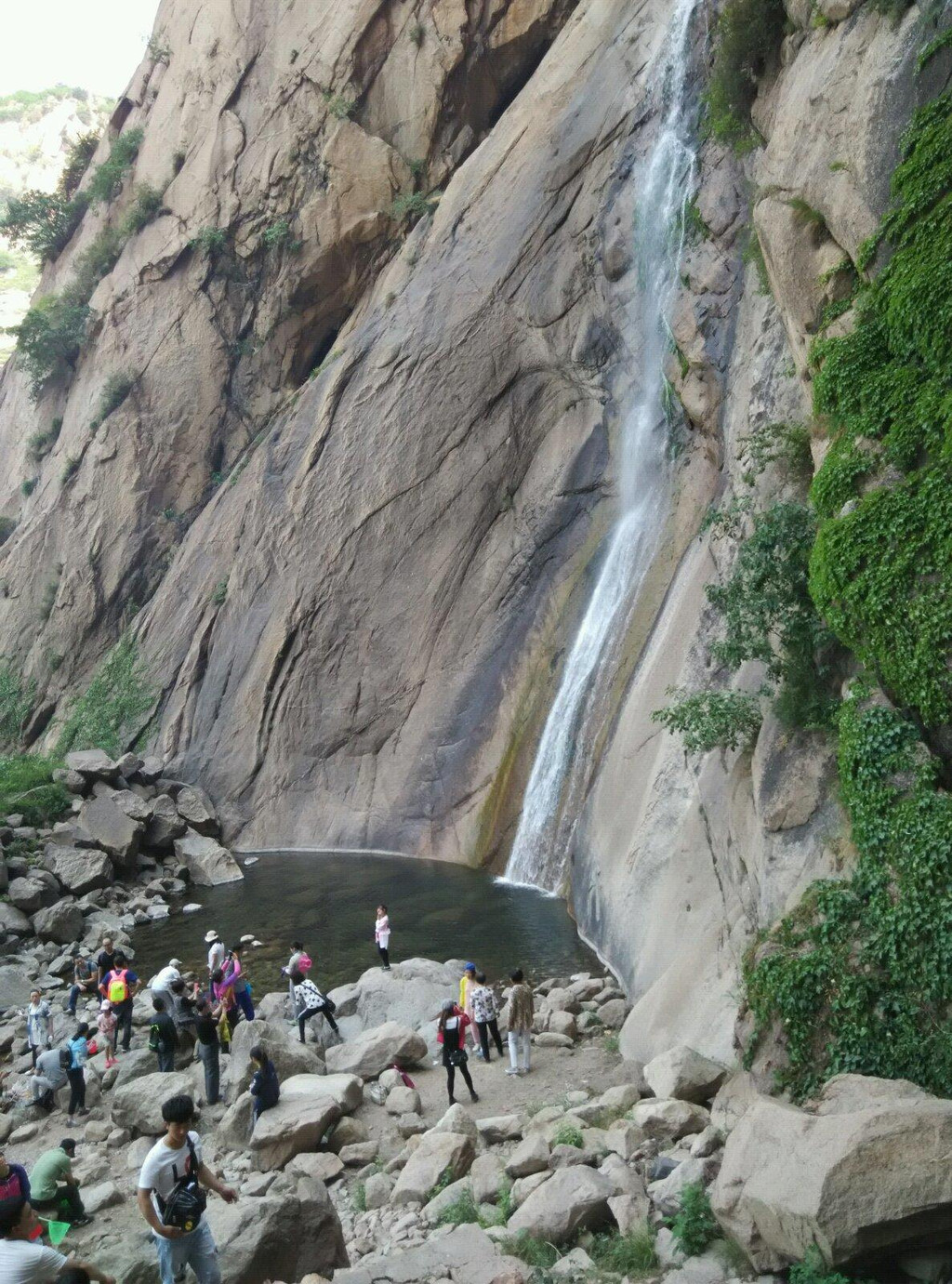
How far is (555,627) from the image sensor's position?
28.2 metres

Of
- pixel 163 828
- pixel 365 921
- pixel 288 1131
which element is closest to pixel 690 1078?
pixel 288 1131

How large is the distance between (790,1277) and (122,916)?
22.1 metres

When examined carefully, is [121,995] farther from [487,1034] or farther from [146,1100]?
[487,1034]

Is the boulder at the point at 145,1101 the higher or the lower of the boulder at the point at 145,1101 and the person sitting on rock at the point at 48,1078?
the higher

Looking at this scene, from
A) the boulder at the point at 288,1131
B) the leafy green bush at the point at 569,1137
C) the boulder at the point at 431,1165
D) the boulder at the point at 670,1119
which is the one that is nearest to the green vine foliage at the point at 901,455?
the boulder at the point at 670,1119

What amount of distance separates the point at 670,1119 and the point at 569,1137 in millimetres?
964

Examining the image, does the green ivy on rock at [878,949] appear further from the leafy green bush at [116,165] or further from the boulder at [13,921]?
the leafy green bush at [116,165]

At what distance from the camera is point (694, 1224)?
7.13 metres

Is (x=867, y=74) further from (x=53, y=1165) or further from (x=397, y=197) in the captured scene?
(x=397, y=197)

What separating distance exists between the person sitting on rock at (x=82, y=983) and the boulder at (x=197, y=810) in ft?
34.2

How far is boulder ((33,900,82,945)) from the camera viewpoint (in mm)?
24016

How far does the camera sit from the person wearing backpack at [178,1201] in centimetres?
693

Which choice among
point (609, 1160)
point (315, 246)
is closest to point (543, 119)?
point (315, 246)

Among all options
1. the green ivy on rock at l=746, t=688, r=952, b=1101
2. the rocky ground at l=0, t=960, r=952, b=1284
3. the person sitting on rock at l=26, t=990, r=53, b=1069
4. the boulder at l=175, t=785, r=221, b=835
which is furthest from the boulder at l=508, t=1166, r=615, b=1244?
the boulder at l=175, t=785, r=221, b=835
